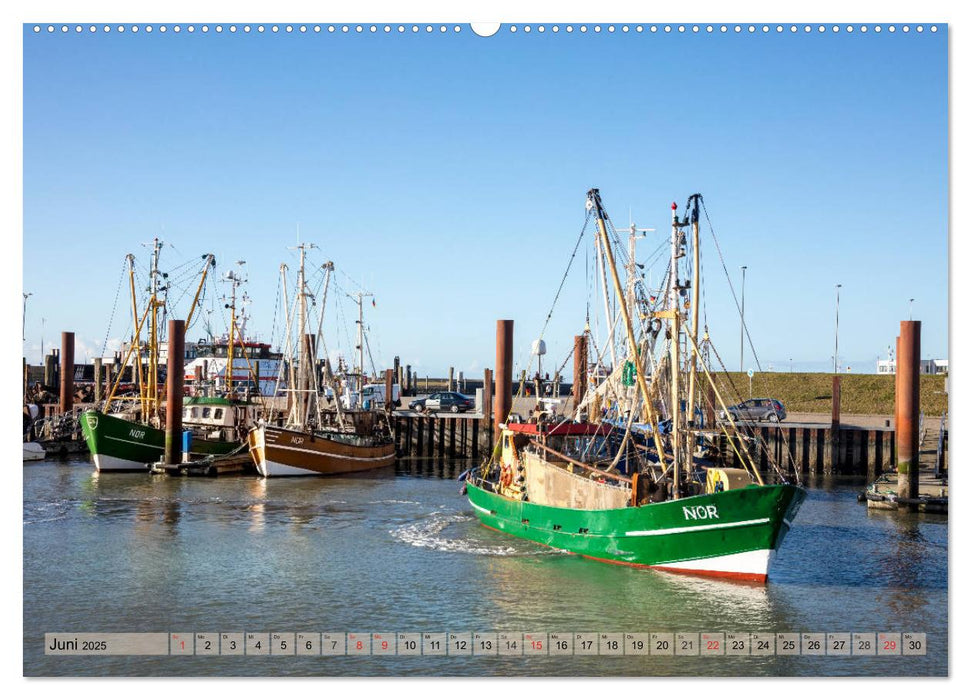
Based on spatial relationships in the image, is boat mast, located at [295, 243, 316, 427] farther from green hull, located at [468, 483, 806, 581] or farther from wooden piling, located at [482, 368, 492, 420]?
green hull, located at [468, 483, 806, 581]

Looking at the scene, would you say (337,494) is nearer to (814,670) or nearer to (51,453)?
(51,453)

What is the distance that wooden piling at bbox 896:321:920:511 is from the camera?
33875 millimetres

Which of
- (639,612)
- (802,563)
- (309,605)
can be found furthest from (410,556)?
(802,563)

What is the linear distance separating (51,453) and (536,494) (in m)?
34.2

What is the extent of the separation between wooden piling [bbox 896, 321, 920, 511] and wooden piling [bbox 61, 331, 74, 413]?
36067 mm

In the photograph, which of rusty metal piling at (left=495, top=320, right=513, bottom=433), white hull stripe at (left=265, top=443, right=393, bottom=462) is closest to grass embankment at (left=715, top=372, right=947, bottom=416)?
rusty metal piling at (left=495, top=320, right=513, bottom=433)

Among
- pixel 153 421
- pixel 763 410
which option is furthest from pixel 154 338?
pixel 763 410

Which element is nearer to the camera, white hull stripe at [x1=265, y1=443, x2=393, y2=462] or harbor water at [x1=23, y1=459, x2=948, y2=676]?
harbor water at [x1=23, y1=459, x2=948, y2=676]

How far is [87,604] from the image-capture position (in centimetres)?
2144

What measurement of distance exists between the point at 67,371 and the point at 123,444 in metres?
8.13

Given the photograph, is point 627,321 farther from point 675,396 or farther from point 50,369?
point 50,369

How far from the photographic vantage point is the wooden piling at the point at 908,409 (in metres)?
33.9
